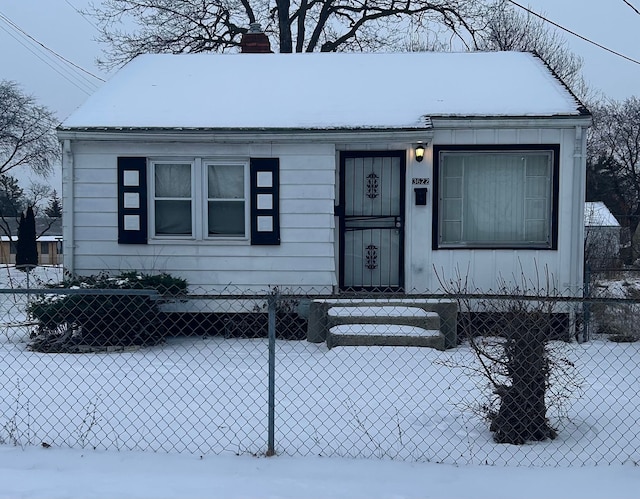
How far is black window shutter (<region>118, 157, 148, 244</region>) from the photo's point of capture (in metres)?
9.55

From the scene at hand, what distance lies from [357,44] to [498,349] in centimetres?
2041

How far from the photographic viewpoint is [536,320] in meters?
4.91

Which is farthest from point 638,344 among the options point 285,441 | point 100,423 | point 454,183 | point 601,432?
point 100,423

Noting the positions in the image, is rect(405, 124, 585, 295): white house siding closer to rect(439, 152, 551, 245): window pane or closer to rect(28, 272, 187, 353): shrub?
rect(439, 152, 551, 245): window pane

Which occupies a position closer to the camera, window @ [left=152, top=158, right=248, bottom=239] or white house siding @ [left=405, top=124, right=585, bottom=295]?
white house siding @ [left=405, top=124, right=585, bottom=295]

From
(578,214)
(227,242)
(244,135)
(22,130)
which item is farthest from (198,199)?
(22,130)

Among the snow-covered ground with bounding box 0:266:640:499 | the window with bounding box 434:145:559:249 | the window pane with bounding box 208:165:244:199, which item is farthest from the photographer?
the window pane with bounding box 208:165:244:199

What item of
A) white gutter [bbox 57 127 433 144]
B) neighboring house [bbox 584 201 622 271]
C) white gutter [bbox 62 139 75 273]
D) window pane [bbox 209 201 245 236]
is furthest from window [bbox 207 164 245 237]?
neighboring house [bbox 584 201 622 271]

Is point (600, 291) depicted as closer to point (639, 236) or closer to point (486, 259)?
point (486, 259)

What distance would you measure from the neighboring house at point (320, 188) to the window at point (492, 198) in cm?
2

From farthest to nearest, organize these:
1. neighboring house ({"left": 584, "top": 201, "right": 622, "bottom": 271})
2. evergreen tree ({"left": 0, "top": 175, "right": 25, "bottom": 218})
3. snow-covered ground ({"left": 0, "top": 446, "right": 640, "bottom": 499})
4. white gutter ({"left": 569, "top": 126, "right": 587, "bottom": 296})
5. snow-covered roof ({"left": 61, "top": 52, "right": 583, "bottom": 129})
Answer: evergreen tree ({"left": 0, "top": 175, "right": 25, "bottom": 218}) < neighboring house ({"left": 584, "top": 201, "right": 622, "bottom": 271}) < snow-covered roof ({"left": 61, "top": 52, "right": 583, "bottom": 129}) < white gutter ({"left": 569, "top": 126, "right": 587, "bottom": 296}) < snow-covered ground ({"left": 0, "top": 446, "right": 640, "bottom": 499})

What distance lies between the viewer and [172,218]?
9.73m

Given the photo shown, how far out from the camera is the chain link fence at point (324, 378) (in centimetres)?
479

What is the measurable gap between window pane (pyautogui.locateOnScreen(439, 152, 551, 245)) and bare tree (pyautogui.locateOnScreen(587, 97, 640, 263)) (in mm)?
29699
